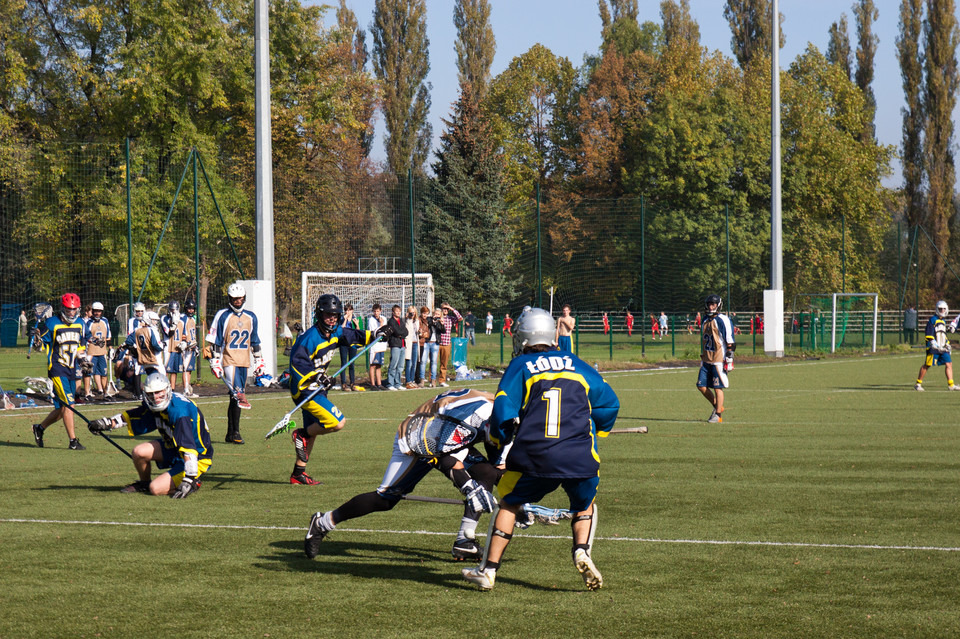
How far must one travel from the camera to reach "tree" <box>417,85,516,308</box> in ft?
154

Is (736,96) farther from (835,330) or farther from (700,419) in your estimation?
(700,419)

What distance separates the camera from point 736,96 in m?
59.6

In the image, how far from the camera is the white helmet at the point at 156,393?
920 cm

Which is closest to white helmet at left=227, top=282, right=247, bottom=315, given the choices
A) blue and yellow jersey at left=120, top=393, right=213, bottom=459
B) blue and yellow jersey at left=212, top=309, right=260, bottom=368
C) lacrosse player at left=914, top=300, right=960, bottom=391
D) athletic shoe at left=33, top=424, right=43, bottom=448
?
blue and yellow jersey at left=212, top=309, right=260, bottom=368

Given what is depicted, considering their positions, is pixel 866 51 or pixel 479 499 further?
pixel 866 51

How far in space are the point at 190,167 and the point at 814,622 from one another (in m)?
24.7

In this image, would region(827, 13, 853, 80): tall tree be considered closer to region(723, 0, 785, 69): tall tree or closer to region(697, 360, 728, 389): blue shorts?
region(723, 0, 785, 69): tall tree

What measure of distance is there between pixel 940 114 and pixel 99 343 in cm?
5530

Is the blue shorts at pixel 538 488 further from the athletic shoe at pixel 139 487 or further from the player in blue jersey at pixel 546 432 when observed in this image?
the athletic shoe at pixel 139 487

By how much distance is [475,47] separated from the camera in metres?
69.2

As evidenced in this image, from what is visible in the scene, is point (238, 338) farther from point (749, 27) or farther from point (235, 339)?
point (749, 27)

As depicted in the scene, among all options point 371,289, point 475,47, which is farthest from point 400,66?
point 371,289

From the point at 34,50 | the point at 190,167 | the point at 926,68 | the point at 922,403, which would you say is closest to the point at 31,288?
the point at 190,167

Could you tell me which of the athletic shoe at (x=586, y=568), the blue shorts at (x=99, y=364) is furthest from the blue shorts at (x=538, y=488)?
the blue shorts at (x=99, y=364)
